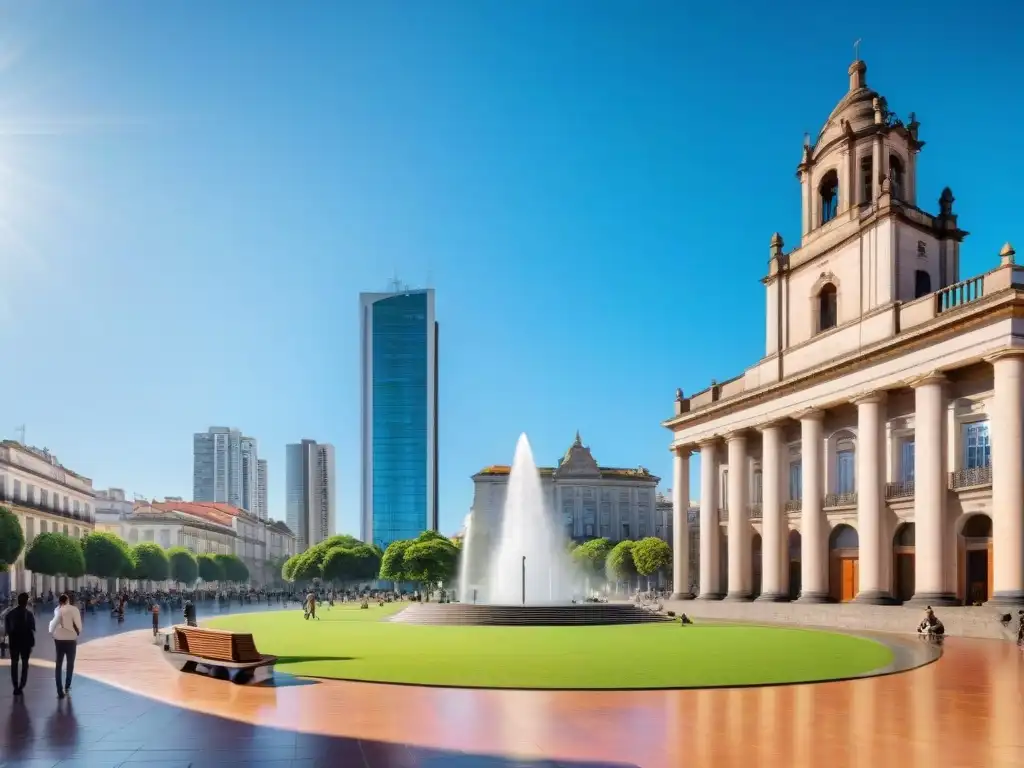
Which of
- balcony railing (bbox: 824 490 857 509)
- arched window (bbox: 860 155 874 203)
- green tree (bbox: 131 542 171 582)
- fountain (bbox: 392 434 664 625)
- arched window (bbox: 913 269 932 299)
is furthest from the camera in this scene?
green tree (bbox: 131 542 171 582)

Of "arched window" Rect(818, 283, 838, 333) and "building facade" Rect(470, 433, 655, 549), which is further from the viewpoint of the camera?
"building facade" Rect(470, 433, 655, 549)

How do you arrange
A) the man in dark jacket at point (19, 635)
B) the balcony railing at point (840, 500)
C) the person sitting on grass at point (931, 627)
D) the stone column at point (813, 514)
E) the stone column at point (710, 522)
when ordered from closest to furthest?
the man in dark jacket at point (19, 635) → the person sitting on grass at point (931, 627) → the balcony railing at point (840, 500) → the stone column at point (813, 514) → the stone column at point (710, 522)

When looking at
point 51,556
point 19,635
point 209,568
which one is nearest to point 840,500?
point 19,635

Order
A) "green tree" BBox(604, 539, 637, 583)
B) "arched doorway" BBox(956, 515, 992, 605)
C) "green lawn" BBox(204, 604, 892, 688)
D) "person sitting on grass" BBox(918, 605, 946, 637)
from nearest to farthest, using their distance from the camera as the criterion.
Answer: "green lawn" BBox(204, 604, 892, 688), "person sitting on grass" BBox(918, 605, 946, 637), "arched doorway" BBox(956, 515, 992, 605), "green tree" BBox(604, 539, 637, 583)

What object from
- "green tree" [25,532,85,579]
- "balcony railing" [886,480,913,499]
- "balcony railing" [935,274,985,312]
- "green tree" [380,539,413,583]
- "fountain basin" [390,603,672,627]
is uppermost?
"balcony railing" [935,274,985,312]

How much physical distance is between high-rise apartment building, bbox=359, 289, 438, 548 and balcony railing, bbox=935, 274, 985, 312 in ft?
520

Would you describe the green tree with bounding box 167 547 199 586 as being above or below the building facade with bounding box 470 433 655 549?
below

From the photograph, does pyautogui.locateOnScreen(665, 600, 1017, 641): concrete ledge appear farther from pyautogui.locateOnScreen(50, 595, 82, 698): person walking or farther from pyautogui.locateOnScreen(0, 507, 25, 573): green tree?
pyautogui.locateOnScreen(0, 507, 25, 573): green tree

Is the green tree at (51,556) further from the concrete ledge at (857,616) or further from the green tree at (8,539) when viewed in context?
the concrete ledge at (857,616)

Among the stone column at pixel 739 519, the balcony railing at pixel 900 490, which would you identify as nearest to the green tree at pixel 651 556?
the stone column at pixel 739 519

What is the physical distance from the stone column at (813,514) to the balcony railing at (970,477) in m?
8.10

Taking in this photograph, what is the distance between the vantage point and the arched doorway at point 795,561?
50.7 m

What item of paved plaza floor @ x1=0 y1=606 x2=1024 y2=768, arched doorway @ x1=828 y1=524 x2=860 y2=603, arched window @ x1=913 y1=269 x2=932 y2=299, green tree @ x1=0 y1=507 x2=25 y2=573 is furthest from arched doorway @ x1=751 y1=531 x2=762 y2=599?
green tree @ x1=0 y1=507 x2=25 y2=573

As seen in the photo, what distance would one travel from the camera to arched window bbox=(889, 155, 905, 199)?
47.3m
